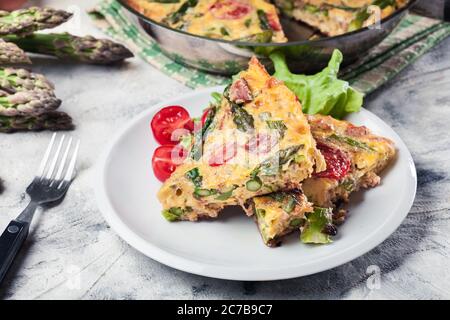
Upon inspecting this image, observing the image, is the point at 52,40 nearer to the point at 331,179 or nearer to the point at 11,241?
the point at 11,241

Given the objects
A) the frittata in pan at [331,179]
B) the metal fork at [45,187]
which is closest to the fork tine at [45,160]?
the metal fork at [45,187]

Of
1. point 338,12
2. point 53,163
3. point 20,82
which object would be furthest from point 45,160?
point 338,12

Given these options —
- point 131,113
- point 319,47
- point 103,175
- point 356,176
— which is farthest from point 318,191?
point 131,113

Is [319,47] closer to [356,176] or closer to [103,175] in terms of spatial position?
[356,176]

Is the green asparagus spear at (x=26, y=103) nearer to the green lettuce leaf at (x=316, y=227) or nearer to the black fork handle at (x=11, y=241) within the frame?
the black fork handle at (x=11, y=241)

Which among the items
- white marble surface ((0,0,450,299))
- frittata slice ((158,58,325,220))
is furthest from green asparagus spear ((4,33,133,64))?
frittata slice ((158,58,325,220))
